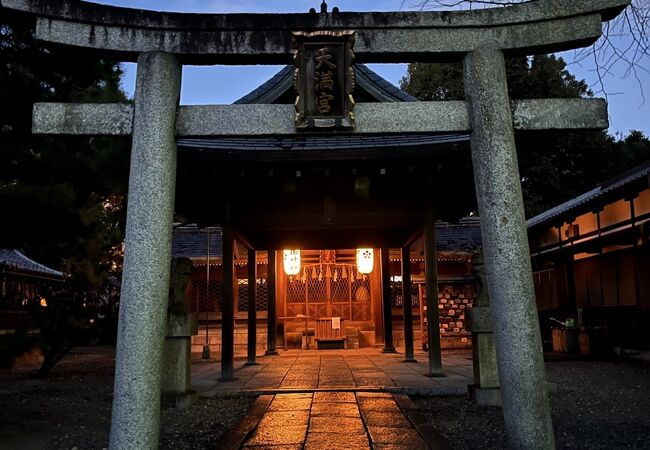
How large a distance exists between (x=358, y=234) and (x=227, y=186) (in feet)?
→ 13.5

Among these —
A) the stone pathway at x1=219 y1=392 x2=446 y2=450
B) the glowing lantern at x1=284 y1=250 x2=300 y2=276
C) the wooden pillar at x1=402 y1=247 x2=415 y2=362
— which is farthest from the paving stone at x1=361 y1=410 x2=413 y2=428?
the glowing lantern at x1=284 y1=250 x2=300 y2=276

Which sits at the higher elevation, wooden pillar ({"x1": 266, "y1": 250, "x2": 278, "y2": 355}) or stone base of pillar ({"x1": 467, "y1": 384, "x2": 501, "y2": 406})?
wooden pillar ({"x1": 266, "y1": 250, "x2": 278, "y2": 355})

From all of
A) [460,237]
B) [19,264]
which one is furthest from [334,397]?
[19,264]

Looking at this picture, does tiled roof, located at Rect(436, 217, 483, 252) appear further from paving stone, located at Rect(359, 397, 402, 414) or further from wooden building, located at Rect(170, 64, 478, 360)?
paving stone, located at Rect(359, 397, 402, 414)

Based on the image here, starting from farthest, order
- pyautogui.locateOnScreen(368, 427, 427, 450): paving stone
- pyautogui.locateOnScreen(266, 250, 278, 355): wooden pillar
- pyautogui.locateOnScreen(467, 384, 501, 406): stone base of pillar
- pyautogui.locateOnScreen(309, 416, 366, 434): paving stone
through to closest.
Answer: pyautogui.locateOnScreen(266, 250, 278, 355): wooden pillar
pyautogui.locateOnScreen(467, 384, 501, 406): stone base of pillar
pyautogui.locateOnScreen(309, 416, 366, 434): paving stone
pyautogui.locateOnScreen(368, 427, 427, 450): paving stone

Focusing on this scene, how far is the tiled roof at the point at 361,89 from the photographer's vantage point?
1092 centimetres

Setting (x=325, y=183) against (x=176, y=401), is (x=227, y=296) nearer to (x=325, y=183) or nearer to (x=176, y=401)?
(x=325, y=183)

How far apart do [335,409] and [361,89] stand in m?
6.09

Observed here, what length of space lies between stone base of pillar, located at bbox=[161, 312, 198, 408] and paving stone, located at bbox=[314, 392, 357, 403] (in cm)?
190

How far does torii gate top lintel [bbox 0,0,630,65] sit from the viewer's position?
524 cm

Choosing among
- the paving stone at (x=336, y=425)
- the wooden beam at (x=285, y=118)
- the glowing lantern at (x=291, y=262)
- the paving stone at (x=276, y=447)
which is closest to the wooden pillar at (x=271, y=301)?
the glowing lantern at (x=291, y=262)

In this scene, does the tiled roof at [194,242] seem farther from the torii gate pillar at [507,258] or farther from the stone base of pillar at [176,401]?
the torii gate pillar at [507,258]

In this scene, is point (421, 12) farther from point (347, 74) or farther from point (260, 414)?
point (260, 414)

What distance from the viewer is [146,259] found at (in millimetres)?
4875
